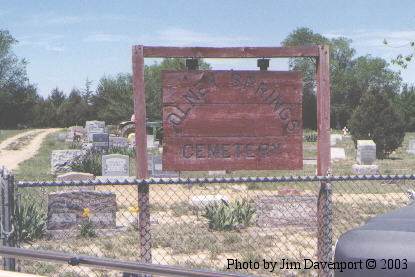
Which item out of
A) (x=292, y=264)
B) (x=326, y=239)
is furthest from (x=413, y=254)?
(x=292, y=264)

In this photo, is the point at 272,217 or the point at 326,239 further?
the point at 272,217

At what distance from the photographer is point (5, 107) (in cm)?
7512

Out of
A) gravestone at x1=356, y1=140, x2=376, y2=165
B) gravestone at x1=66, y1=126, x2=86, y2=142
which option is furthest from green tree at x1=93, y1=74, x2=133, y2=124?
gravestone at x1=356, y1=140, x2=376, y2=165

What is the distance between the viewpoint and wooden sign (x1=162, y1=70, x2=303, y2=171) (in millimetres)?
5590

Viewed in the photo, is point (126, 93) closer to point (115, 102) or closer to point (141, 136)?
point (115, 102)

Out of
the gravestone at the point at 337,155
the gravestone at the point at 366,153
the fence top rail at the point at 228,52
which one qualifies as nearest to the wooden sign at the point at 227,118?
the fence top rail at the point at 228,52

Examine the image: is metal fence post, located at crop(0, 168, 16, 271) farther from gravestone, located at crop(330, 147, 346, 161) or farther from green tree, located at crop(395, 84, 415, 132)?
→ green tree, located at crop(395, 84, 415, 132)

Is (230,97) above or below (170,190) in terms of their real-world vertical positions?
above

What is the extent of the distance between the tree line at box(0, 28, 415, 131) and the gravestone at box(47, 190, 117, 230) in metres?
51.5

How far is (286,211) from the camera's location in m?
10.4

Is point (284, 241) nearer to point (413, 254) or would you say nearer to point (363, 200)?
point (363, 200)

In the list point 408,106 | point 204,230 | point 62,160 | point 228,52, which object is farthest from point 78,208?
point 408,106

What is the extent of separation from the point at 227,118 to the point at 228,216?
4338 millimetres

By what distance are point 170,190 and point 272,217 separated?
5769mm
